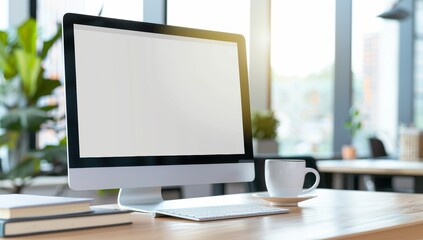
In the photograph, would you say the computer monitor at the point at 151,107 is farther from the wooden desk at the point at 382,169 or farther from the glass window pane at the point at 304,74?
the glass window pane at the point at 304,74

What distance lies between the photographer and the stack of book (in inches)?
42.9

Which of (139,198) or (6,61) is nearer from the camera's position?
(139,198)

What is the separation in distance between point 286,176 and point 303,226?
0.41m

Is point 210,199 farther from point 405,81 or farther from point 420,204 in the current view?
point 405,81

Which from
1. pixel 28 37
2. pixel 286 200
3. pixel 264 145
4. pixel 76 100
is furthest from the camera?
pixel 264 145

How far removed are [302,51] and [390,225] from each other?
4.69 metres

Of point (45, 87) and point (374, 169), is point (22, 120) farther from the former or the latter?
point (374, 169)

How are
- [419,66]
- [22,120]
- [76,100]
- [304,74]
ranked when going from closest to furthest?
[76,100] < [22,120] < [304,74] < [419,66]

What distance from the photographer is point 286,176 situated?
169 cm

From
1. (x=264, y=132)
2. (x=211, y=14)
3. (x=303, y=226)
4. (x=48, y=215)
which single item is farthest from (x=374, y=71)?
(x=48, y=215)

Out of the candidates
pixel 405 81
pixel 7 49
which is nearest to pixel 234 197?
pixel 7 49

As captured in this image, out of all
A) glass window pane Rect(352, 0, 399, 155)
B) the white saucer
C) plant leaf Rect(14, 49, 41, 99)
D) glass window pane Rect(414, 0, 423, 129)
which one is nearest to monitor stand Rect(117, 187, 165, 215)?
the white saucer

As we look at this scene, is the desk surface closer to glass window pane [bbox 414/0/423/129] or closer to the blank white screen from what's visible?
the blank white screen

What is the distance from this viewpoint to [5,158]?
411 cm
